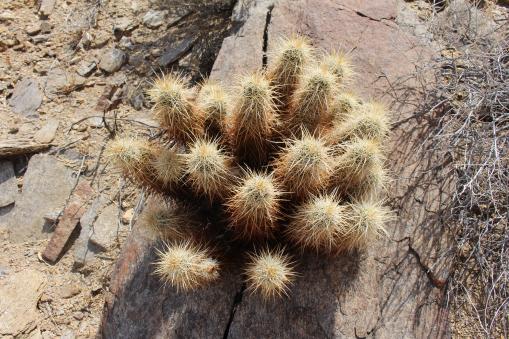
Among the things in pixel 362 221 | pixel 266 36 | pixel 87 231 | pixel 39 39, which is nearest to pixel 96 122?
pixel 87 231

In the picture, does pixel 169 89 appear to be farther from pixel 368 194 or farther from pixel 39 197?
pixel 39 197

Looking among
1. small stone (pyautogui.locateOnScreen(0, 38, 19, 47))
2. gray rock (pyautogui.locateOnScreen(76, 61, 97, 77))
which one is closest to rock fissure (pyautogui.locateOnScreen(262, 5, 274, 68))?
gray rock (pyautogui.locateOnScreen(76, 61, 97, 77))

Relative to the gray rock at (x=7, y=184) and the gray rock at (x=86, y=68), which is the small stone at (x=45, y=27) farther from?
the gray rock at (x=7, y=184)

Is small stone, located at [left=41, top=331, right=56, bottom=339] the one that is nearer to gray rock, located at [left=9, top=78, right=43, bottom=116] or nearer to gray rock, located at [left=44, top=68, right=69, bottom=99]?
gray rock, located at [left=9, top=78, right=43, bottom=116]

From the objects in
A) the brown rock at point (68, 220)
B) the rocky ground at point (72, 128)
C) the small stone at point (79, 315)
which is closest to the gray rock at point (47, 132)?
the rocky ground at point (72, 128)

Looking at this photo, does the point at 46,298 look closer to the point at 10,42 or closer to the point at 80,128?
the point at 80,128

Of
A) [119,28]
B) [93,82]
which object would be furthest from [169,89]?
[119,28]
